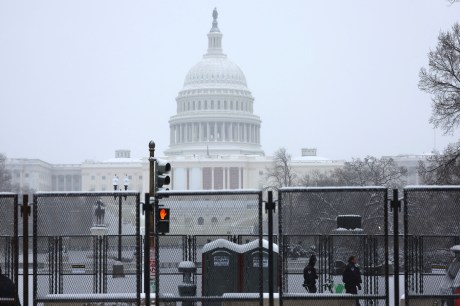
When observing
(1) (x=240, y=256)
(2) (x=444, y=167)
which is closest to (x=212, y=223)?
(1) (x=240, y=256)

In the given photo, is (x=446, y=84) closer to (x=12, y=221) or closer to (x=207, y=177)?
(x=12, y=221)

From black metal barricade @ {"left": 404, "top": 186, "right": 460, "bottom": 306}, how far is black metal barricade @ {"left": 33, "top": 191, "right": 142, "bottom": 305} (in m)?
4.00

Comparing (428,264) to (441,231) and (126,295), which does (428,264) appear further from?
(126,295)

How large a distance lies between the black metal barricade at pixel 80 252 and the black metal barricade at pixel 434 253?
4.00m

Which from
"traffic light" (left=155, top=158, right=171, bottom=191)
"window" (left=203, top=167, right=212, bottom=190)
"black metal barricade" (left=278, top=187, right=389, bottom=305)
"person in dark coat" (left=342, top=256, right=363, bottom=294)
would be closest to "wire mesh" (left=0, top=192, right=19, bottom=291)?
"traffic light" (left=155, top=158, right=171, bottom=191)

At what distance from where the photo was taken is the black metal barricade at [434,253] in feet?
53.1

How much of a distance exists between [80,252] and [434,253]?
10.1 meters

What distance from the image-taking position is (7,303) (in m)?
17.0

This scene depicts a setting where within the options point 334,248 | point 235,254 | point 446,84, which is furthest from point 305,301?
point 446,84

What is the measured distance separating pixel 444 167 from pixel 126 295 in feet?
70.8

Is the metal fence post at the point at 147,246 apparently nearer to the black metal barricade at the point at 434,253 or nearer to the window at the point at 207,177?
the black metal barricade at the point at 434,253

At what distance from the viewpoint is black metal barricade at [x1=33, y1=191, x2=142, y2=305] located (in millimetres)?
16516

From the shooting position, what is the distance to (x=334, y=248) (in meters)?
29.5

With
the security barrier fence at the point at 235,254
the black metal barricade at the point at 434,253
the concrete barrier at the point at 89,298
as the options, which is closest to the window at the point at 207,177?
the security barrier fence at the point at 235,254
